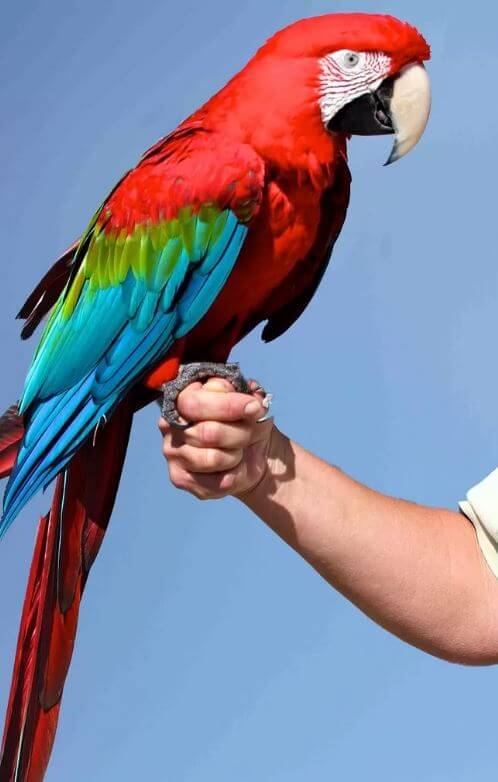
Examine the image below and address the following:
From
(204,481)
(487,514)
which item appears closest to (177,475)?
(204,481)

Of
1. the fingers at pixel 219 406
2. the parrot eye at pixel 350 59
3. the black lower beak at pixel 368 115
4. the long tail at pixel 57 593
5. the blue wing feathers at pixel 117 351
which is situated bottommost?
the long tail at pixel 57 593

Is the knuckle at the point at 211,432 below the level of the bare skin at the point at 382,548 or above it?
above

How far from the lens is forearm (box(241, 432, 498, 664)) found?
3.67 feet

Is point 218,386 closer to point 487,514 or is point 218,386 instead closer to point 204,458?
point 204,458

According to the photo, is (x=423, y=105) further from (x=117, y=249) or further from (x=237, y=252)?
(x=117, y=249)

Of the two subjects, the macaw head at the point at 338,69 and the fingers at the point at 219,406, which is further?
the macaw head at the point at 338,69

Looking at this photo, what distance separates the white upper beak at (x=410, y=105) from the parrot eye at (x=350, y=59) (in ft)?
0.20

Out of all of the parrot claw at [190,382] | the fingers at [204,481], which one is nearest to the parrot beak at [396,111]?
the parrot claw at [190,382]

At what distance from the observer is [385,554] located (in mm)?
1144

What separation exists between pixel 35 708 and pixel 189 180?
654mm

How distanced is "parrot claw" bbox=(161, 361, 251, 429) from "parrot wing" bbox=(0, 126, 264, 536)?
0.22ft

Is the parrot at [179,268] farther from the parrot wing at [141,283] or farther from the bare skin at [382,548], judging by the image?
the bare skin at [382,548]

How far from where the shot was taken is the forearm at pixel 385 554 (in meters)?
1.12

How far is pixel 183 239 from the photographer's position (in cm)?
115
